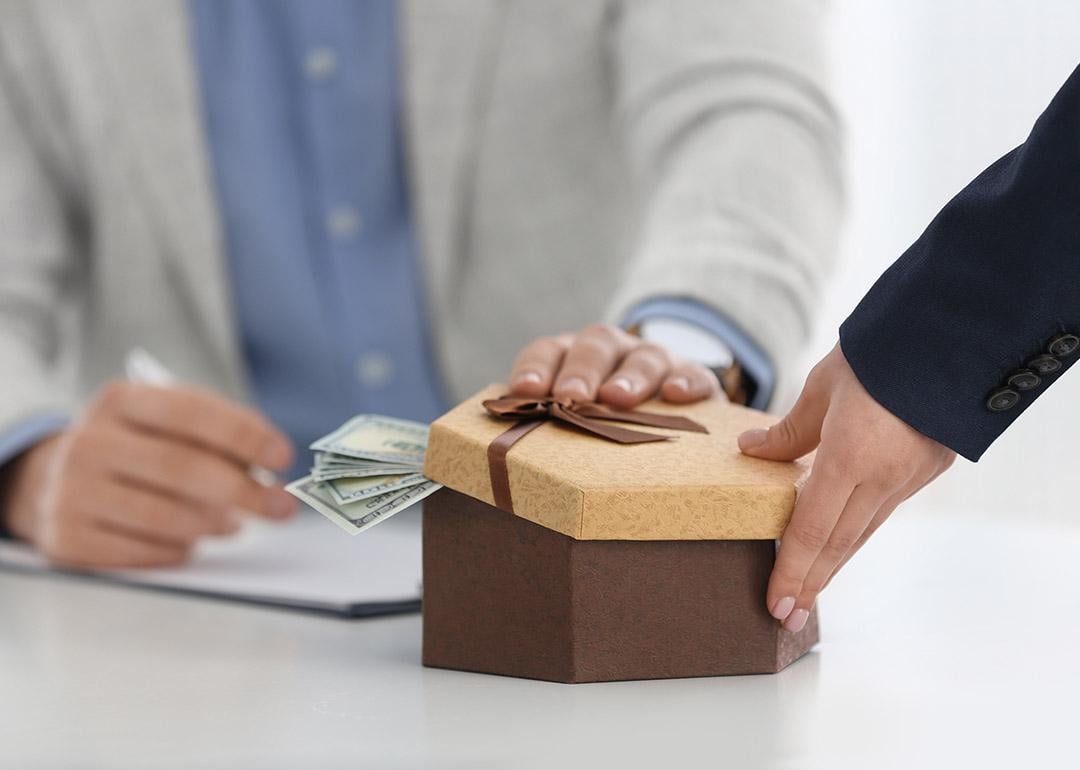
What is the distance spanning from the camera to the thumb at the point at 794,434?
0.66m

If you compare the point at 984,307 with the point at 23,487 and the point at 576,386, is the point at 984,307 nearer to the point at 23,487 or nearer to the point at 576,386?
the point at 576,386

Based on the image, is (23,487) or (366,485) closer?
(366,485)

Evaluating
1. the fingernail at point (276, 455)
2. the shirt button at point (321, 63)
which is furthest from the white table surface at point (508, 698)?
the shirt button at point (321, 63)

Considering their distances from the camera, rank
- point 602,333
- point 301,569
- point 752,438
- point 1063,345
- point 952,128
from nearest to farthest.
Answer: point 1063,345
point 752,438
point 602,333
point 301,569
point 952,128

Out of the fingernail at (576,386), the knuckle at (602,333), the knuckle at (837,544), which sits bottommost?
the knuckle at (837,544)

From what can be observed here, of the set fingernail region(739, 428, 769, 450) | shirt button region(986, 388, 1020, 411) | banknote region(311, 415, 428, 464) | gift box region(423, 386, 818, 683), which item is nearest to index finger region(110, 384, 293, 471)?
banknote region(311, 415, 428, 464)

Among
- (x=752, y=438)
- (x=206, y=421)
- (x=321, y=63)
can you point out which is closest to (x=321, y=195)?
(x=321, y=63)

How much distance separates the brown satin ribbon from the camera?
2.11ft

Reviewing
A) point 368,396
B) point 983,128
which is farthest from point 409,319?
point 983,128

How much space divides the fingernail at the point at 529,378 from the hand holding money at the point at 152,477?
392 mm

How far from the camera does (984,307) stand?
585 millimetres

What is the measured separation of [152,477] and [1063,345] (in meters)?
0.82

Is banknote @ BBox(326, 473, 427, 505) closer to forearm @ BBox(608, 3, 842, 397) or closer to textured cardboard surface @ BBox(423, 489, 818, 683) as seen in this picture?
textured cardboard surface @ BBox(423, 489, 818, 683)

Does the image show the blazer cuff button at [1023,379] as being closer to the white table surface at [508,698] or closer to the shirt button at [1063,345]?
the shirt button at [1063,345]
